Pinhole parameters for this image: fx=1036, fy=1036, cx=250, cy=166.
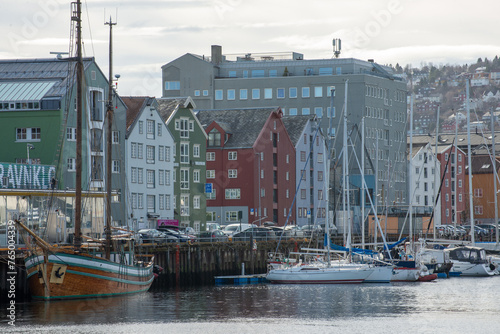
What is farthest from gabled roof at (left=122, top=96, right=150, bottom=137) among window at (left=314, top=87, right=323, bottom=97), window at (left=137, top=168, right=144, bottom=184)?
window at (left=314, top=87, right=323, bottom=97)

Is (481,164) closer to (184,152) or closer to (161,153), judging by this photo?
(184,152)

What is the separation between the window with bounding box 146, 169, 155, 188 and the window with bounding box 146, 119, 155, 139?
366 centimetres

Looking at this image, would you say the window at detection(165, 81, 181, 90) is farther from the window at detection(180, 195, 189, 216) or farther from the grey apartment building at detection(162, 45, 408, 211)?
the window at detection(180, 195, 189, 216)

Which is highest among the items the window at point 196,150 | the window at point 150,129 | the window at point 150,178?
the window at point 150,129

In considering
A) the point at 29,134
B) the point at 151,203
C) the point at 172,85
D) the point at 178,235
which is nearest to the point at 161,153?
the point at 151,203

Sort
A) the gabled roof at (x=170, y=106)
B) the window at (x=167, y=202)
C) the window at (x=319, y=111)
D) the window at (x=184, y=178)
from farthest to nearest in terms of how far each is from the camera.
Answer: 1. the window at (x=319, y=111)
2. the window at (x=184, y=178)
3. the gabled roof at (x=170, y=106)
4. the window at (x=167, y=202)

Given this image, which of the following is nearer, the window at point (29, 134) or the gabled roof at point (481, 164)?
the window at point (29, 134)

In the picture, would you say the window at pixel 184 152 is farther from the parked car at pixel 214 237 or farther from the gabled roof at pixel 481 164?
the gabled roof at pixel 481 164

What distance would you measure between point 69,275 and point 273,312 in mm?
12279

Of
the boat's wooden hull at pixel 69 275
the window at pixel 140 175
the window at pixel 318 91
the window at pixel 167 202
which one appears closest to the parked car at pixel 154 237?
the boat's wooden hull at pixel 69 275

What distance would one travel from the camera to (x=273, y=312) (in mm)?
59281

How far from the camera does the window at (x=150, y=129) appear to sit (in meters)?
110

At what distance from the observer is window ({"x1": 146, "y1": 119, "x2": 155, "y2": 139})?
362ft

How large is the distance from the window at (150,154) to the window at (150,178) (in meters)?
0.99
